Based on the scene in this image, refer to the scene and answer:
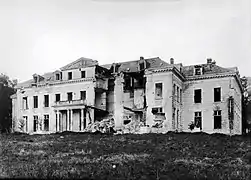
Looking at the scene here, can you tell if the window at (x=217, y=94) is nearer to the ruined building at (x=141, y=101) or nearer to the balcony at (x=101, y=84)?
the ruined building at (x=141, y=101)

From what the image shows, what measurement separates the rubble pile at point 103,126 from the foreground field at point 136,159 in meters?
1.70

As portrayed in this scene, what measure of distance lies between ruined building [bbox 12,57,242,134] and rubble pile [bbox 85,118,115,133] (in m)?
0.14

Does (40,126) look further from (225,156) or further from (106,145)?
(225,156)

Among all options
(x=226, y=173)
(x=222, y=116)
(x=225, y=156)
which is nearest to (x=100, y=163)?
(x=226, y=173)

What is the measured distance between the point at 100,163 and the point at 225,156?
227 cm

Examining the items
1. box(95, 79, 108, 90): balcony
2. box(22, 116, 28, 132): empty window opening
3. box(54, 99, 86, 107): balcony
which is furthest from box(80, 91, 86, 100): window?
box(22, 116, 28, 132): empty window opening

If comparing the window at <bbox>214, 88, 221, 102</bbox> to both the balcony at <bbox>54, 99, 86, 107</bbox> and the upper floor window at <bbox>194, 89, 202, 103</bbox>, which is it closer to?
the upper floor window at <bbox>194, 89, 202, 103</bbox>

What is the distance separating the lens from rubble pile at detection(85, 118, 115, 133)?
10.4 m

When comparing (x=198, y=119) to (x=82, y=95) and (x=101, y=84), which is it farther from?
(x=82, y=95)

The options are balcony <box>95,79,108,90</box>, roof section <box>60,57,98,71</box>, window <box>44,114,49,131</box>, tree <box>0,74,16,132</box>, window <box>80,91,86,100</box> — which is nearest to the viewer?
roof section <box>60,57,98,71</box>

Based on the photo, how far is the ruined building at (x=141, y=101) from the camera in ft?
34.2

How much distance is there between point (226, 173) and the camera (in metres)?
4.79

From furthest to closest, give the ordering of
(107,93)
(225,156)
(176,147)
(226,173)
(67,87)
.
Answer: (67,87)
(107,93)
(176,147)
(225,156)
(226,173)

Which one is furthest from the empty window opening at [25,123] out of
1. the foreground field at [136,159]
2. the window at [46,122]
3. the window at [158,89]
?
the window at [158,89]
